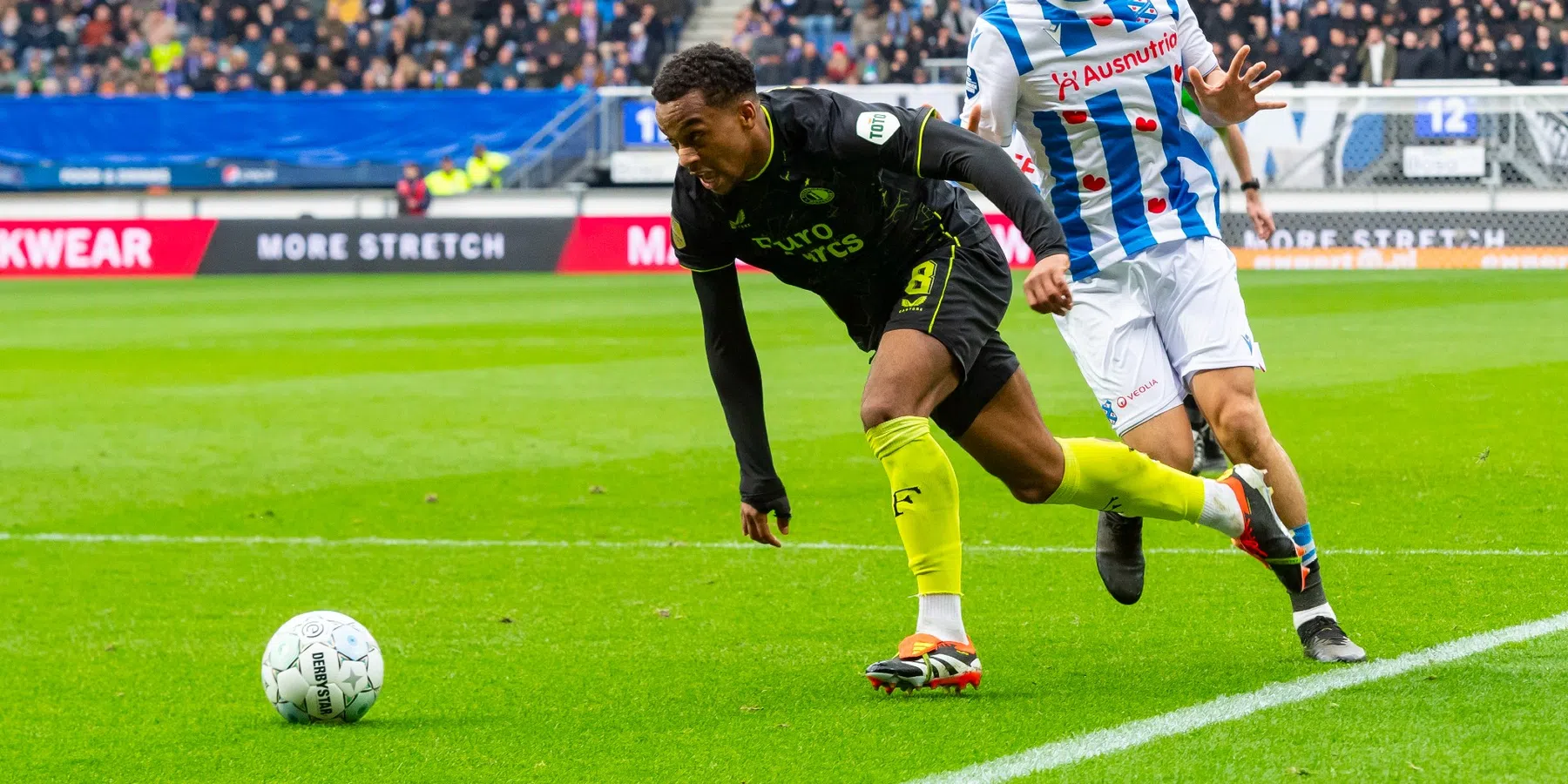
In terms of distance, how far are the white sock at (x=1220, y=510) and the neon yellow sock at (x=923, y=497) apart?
2.19 feet

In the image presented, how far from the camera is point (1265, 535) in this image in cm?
489

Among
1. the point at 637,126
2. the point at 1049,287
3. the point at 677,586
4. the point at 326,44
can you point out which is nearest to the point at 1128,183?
the point at 1049,287

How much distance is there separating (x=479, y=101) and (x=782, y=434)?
21297 millimetres

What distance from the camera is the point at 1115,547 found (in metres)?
5.46

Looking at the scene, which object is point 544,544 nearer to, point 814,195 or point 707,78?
point 814,195

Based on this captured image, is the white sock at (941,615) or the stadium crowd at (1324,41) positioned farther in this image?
the stadium crowd at (1324,41)

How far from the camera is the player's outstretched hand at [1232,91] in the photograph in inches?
215

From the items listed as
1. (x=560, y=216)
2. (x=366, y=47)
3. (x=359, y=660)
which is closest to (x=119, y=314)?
(x=560, y=216)

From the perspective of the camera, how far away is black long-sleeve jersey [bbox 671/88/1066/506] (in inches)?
171

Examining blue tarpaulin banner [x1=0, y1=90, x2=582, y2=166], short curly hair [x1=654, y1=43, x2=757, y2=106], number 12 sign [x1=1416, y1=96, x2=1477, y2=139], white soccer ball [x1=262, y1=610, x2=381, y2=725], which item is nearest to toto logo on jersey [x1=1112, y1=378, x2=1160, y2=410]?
short curly hair [x1=654, y1=43, x2=757, y2=106]

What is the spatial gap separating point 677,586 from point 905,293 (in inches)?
77.6

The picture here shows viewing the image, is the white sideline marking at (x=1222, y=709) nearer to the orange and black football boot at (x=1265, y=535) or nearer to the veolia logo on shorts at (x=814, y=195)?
the orange and black football boot at (x=1265, y=535)

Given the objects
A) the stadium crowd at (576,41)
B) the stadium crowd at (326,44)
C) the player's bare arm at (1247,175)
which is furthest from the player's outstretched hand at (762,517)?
the stadium crowd at (326,44)

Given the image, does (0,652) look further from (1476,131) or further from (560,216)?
(560,216)
